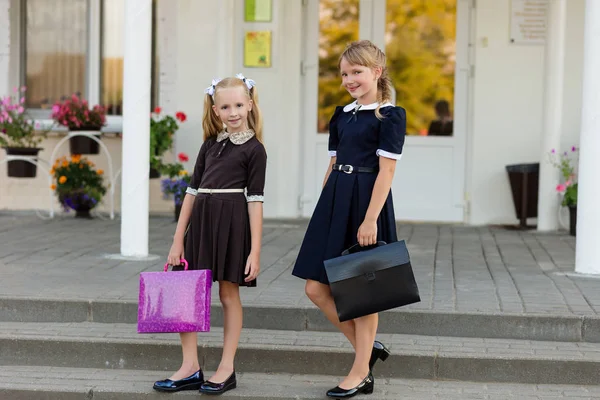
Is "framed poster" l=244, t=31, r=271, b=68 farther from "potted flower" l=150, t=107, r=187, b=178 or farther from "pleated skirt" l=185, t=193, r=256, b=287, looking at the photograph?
"pleated skirt" l=185, t=193, r=256, b=287

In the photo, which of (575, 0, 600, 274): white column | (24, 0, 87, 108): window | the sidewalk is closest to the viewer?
the sidewalk

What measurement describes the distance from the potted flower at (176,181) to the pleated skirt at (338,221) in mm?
5137

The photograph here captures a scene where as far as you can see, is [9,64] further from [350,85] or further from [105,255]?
[350,85]

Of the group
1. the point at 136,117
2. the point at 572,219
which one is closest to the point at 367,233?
the point at 136,117

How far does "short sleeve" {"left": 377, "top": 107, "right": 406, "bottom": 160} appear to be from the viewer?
4496 mm

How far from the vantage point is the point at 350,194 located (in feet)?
15.1

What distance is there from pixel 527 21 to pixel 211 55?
3.08 metres

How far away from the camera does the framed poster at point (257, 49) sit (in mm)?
10078

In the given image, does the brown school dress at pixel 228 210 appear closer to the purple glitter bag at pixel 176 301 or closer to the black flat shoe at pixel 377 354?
the purple glitter bag at pixel 176 301

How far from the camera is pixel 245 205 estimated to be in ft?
15.8

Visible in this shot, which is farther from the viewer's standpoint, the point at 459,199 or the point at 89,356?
the point at 459,199

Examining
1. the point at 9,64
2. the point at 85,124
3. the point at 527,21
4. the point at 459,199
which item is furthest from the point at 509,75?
the point at 9,64

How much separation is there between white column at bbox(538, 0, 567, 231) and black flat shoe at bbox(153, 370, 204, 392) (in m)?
5.44

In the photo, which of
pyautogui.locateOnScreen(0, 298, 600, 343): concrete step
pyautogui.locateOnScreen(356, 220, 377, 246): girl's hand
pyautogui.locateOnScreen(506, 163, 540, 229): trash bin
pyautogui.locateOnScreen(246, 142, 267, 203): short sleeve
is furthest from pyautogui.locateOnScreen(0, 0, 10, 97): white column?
pyautogui.locateOnScreen(356, 220, 377, 246): girl's hand
